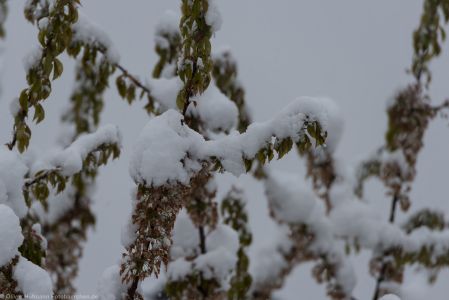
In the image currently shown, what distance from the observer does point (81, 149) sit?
254 centimetres

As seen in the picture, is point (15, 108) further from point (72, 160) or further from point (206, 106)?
point (206, 106)

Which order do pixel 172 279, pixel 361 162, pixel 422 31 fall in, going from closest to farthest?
pixel 172 279 < pixel 422 31 < pixel 361 162

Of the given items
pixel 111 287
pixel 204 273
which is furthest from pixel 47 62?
pixel 204 273

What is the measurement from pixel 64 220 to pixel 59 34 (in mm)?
2689

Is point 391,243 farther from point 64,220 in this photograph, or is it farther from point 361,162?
point 64,220

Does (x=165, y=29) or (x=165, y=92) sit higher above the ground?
(x=165, y=29)

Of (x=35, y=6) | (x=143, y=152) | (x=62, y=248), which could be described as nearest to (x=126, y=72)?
(x=35, y=6)

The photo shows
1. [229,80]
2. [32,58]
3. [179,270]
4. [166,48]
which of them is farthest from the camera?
[229,80]

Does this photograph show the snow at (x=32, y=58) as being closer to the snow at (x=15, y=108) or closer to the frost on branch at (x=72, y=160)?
the snow at (x=15, y=108)

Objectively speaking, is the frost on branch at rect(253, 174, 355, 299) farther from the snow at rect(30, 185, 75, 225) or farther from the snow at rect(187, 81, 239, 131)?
the snow at rect(30, 185, 75, 225)

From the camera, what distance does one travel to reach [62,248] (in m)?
4.08

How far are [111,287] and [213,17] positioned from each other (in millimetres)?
1096

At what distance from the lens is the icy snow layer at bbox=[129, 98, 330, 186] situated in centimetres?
172

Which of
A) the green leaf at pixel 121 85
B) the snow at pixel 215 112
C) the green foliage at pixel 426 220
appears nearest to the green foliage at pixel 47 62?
the green leaf at pixel 121 85
